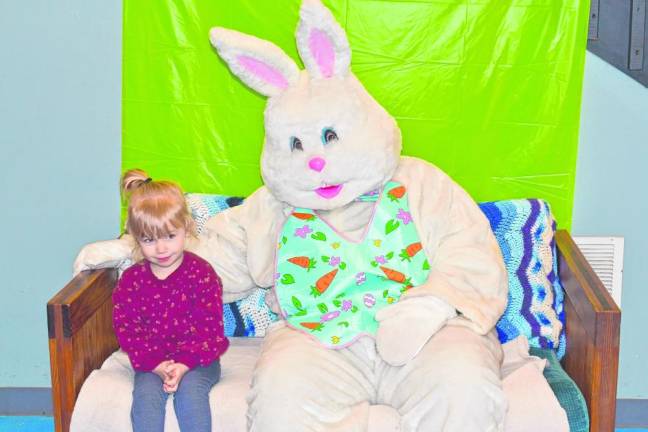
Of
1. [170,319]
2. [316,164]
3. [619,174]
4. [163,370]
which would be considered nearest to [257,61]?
[316,164]

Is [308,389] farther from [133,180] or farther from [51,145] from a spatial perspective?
[51,145]

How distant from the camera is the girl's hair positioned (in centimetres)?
200

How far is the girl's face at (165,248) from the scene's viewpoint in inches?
79.1

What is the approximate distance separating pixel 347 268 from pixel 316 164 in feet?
0.81

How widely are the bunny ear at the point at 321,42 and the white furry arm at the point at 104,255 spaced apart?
59cm

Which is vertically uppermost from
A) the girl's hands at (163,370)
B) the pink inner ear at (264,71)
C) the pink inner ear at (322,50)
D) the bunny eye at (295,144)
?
the pink inner ear at (322,50)

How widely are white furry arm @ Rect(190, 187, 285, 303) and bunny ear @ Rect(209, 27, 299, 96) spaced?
263 mm

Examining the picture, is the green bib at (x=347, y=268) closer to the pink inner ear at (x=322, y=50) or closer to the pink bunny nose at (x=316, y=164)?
the pink bunny nose at (x=316, y=164)

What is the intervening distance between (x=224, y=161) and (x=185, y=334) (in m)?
0.62

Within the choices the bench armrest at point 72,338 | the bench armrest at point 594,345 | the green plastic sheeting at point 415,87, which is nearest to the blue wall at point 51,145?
the green plastic sheeting at point 415,87

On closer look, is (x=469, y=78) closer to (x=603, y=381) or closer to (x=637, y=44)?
(x=637, y=44)

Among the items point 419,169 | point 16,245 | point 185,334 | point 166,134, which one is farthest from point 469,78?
point 16,245

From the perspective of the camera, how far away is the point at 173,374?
1.99 m

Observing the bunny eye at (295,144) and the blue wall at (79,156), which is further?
the blue wall at (79,156)
